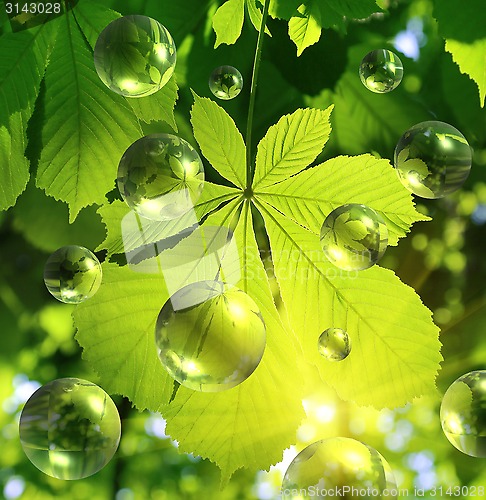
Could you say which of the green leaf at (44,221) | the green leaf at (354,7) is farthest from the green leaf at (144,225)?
the green leaf at (44,221)

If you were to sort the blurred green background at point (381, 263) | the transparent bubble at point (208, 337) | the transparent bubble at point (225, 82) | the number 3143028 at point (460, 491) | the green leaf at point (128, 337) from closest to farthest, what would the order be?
the transparent bubble at point (208, 337)
the green leaf at point (128, 337)
the transparent bubble at point (225, 82)
the blurred green background at point (381, 263)
the number 3143028 at point (460, 491)

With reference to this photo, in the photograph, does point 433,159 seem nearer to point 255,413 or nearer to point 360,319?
point 360,319

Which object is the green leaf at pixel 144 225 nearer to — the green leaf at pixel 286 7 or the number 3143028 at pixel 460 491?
the green leaf at pixel 286 7

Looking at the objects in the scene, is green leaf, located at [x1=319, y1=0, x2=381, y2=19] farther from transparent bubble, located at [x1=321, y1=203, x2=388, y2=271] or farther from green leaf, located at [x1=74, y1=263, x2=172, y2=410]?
green leaf, located at [x1=74, y1=263, x2=172, y2=410]

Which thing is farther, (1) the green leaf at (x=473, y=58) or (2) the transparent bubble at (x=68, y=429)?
(1) the green leaf at (x=473, y=58)

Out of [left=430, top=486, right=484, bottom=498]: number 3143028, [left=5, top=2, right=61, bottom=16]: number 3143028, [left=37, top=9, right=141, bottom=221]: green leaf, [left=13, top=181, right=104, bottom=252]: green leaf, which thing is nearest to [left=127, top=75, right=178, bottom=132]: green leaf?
[left=37, top=9, right=141, bottom=221]: green leaf

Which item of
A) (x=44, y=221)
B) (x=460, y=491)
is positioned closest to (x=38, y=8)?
(x=44, y=221)

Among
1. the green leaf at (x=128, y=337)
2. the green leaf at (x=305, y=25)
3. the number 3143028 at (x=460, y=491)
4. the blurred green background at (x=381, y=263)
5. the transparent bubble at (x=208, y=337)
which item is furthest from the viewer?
the number 3143028 at (x=460, y=491)

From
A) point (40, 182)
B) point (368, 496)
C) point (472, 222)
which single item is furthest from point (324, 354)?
point (472, 222)
